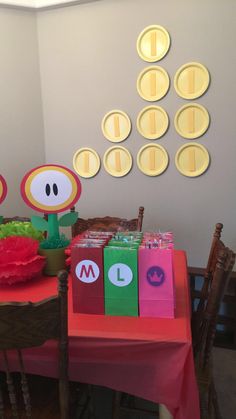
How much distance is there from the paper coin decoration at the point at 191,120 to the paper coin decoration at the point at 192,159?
0.08 metres

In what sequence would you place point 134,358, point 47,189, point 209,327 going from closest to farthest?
point 134,358, point 209,327, point 47,189

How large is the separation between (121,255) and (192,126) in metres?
1.48

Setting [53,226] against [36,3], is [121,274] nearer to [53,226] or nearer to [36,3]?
[53,226]

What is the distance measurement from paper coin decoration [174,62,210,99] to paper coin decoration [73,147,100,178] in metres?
0.77

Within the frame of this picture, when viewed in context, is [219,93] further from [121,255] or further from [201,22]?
[121,255]

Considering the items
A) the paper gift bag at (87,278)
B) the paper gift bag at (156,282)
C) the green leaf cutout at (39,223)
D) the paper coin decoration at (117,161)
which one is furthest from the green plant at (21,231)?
the paper coin decoration at (117,161)

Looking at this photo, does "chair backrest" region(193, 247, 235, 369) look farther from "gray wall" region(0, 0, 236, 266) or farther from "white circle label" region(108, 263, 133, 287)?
"gray wall" region(0, 0, 236, 266)

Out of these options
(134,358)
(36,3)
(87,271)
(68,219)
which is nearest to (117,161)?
(68,219)

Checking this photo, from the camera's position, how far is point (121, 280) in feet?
3.52

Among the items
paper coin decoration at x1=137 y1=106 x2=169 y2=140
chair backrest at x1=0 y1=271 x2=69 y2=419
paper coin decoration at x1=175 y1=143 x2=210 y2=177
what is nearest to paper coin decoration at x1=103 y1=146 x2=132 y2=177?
paper coin decoration at x1=137 y1=106 x2=169 y2=140

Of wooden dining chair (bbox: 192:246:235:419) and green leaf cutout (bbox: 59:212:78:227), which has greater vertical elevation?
green leaf cutout (bbox: 59:212:78:227)

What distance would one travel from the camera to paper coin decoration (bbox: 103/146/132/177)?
8.11ft

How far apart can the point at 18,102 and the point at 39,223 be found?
149cm

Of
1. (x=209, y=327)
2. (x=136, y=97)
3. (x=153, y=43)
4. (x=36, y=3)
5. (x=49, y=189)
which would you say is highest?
(x=36, y=3)
